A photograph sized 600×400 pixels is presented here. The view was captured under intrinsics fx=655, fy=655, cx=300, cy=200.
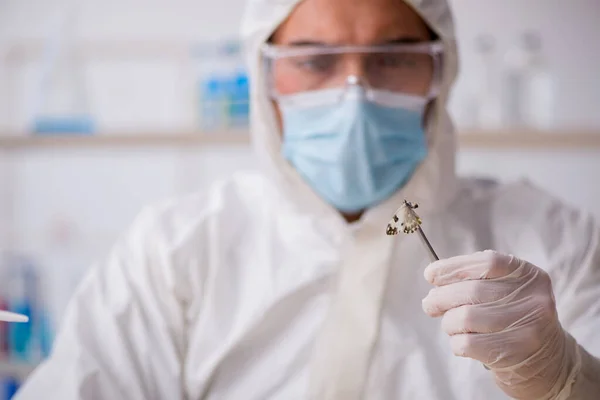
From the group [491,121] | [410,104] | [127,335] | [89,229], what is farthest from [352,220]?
[89,229]

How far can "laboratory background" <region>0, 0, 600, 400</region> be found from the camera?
1.82 m

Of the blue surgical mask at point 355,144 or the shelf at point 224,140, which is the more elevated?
the blue surgical mask at point 355,144

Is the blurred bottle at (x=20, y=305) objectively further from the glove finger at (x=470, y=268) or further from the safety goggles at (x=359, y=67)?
the glove finger at (x=470, y=268)

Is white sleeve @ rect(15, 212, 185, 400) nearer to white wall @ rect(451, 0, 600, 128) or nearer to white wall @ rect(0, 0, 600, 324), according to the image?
white wall @ rect(0, 0, 600, 324)

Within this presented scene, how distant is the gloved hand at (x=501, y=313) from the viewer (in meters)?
0.72

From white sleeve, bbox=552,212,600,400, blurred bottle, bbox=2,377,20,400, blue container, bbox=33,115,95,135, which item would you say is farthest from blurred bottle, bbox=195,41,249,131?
white sleeve, bbox=552,212,600,400

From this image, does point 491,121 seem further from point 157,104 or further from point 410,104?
point 157,104

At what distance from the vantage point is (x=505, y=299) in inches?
28.9

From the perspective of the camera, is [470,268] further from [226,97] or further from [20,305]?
[20,305]

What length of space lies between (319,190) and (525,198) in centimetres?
35

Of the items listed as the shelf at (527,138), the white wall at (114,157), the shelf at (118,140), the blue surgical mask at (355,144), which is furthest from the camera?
the white wall at (114,157)

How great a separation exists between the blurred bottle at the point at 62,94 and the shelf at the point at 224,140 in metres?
0.04

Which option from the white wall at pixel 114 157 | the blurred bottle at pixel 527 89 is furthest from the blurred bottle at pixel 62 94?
the blurred bottle at pixel 527 89

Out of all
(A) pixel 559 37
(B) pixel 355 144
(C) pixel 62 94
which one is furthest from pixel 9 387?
(A) pixel 559 37
